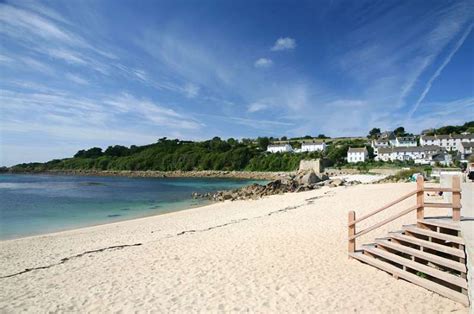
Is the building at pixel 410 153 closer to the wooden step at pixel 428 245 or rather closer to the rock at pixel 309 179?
the rock at pixel 309 179

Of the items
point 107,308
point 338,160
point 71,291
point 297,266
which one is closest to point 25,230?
point 71,291

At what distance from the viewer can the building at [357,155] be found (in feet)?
273

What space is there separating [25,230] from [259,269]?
51.2 ft

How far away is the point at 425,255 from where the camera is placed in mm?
5727

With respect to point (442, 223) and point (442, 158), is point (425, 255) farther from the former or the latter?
point (442, 158)

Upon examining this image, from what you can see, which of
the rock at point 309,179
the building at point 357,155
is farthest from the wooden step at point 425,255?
the building at point 357,155

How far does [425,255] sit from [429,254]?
3.5 inches

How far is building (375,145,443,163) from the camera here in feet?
248

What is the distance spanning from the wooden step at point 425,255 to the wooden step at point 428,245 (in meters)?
0.14

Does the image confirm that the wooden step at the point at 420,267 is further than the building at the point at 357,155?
No

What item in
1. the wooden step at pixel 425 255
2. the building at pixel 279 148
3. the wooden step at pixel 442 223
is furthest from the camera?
the building at pixel 279 148

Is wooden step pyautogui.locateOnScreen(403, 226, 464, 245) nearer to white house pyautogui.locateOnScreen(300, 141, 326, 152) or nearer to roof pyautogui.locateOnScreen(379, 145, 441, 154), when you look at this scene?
roof pyautogui.locateOnScreen(379, 145, 441, 154)

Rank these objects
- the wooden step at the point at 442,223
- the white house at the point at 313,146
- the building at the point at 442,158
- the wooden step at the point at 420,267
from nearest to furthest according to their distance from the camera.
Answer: the wooden step at the point at 420,267, the wooden step at the point at 442,223, the building at the point at 442,158, the white house at the point at 313,146

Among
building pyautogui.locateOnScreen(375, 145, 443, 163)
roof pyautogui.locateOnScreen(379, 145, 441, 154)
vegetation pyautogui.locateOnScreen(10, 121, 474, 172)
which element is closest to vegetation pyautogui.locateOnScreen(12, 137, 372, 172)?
vegetation pyautogui.locateOnScreen(10, 121, 474, 172)
